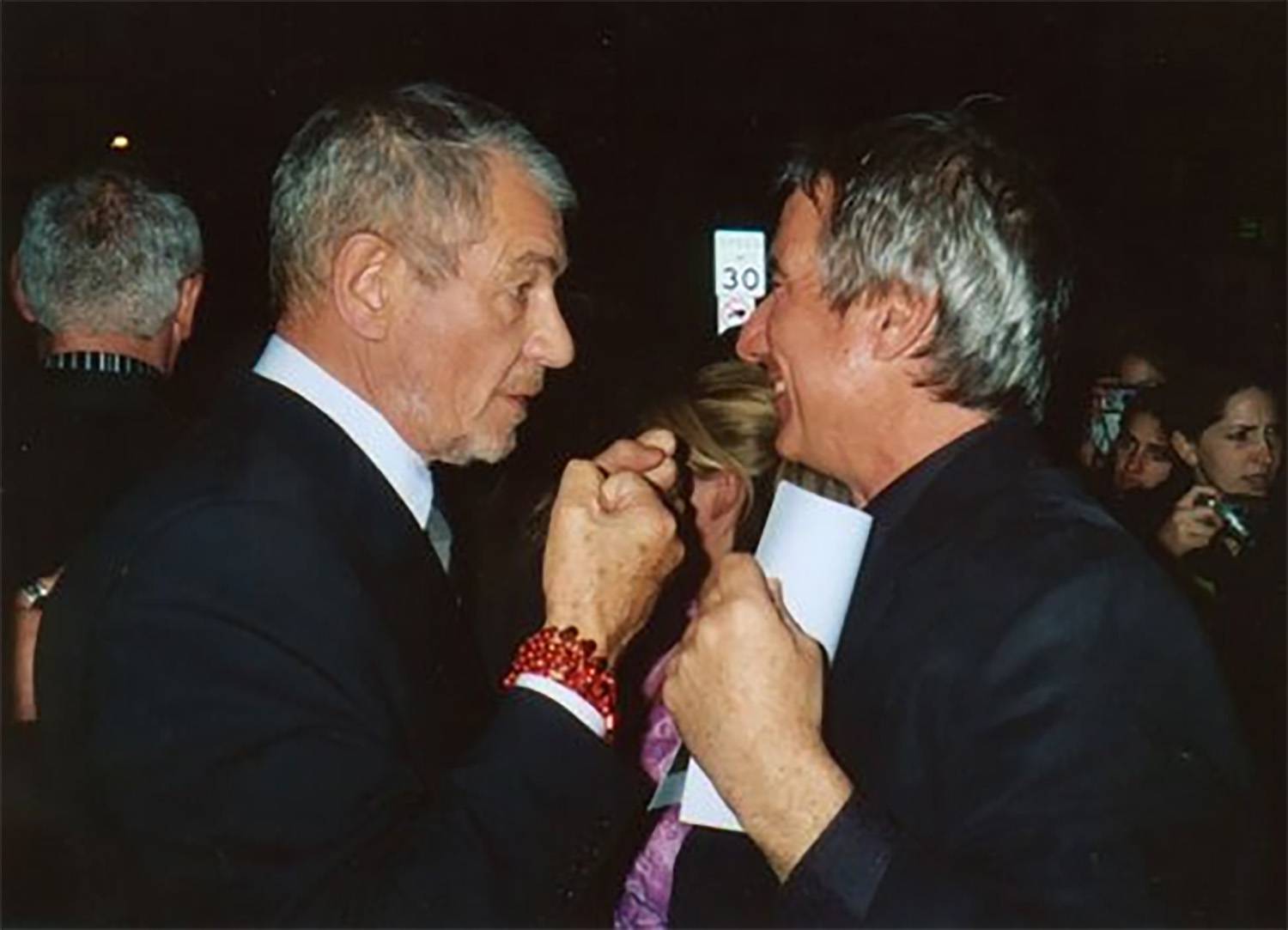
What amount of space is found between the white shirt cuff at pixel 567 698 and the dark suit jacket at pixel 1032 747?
211 mm

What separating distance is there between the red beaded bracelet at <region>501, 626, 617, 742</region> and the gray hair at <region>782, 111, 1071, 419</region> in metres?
0.46

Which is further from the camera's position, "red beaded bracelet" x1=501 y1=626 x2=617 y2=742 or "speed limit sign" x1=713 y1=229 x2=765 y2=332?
"speed limit sign" x1=713 y1=229 x2=765 y2=332

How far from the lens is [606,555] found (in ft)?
4.50

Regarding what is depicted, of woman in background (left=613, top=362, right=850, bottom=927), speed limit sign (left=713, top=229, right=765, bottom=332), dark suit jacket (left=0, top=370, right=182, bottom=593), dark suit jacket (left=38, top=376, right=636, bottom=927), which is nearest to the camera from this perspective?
dark suit jacket (left=38, top=376, right=636, bottom=927)

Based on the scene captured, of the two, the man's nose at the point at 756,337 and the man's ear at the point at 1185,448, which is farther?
the man's ear at the point at 1185,448

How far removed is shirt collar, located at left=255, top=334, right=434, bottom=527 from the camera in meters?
1.46

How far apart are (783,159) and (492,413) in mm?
425

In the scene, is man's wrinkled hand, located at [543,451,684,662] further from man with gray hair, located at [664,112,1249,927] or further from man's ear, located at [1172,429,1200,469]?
man's ear, located at [1172,429,1200,469]

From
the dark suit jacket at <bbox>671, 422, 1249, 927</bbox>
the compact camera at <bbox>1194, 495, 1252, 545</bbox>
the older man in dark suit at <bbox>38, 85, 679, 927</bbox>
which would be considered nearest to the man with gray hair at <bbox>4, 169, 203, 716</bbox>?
the older man in dark suit at <bbox>38, 85, 679, 927</bbox>

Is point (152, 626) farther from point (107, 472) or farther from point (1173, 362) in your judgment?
point (1173, 362)

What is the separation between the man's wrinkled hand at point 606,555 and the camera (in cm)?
135

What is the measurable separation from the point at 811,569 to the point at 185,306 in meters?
1.54

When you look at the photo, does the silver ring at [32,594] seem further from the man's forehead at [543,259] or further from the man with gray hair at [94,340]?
the man's forehead at [543,259]

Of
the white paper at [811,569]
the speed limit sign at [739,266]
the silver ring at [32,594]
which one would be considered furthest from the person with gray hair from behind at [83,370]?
the speed limit sign at [739,266]
